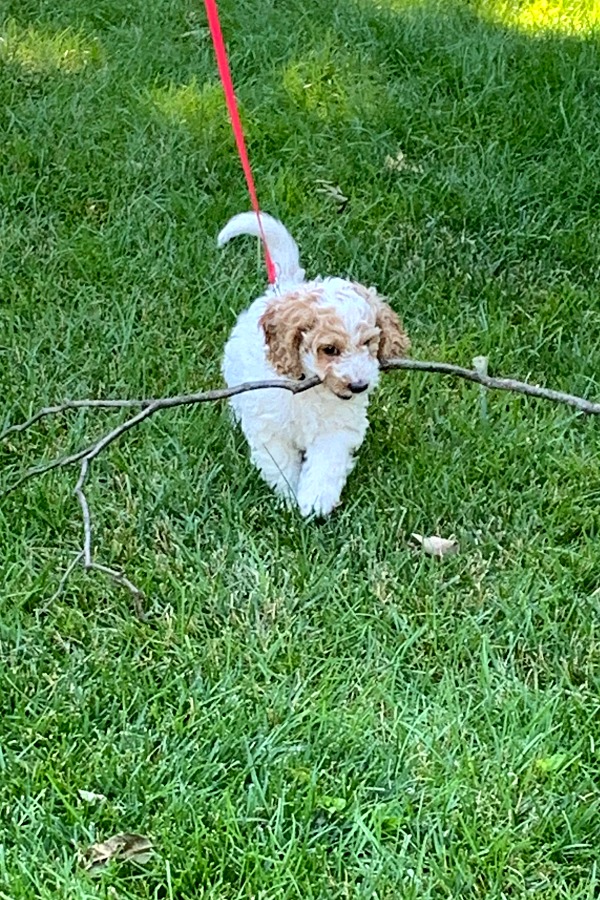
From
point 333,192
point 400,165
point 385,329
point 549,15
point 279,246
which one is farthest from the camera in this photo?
point 549,15

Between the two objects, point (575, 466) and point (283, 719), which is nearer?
point (283, 719)

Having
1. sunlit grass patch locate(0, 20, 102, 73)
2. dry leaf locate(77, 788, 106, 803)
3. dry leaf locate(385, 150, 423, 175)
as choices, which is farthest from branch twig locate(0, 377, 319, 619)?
sunlit grass patch locate(0, 20, 102, 73)

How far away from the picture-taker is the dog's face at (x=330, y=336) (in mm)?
2582

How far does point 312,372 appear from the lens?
8.70 feet

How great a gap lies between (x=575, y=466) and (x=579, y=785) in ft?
3.40

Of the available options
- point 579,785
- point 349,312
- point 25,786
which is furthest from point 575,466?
point 25,786

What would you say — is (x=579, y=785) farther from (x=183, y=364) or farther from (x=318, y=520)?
(x=183, y=364)

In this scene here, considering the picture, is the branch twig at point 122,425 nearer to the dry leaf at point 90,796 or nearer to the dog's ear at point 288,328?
the dog's ear at point 288,328

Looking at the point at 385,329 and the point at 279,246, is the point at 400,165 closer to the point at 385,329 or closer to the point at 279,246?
the point at 279,246

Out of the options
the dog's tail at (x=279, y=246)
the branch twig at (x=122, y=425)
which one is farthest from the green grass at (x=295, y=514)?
the dog's tail at (x=279, y=246)

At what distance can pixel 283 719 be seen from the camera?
7.42ft

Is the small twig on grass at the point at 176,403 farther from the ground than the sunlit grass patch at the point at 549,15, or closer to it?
farther from the ground

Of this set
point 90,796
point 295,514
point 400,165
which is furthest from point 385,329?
point 400,165

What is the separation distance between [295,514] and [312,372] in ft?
1.22
